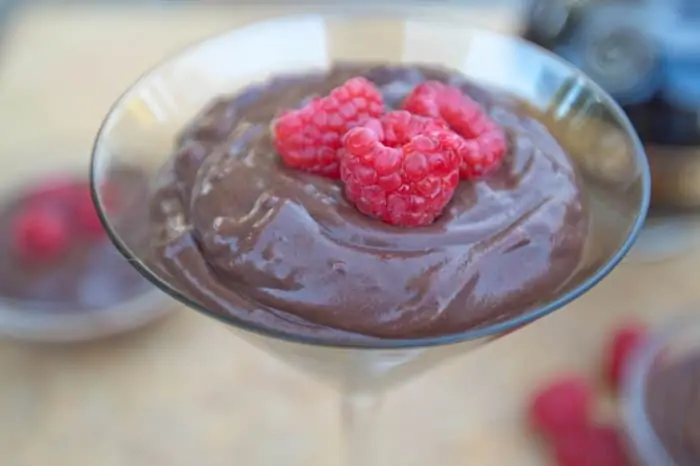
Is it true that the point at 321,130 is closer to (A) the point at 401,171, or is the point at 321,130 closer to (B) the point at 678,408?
(A) the point at 401,171

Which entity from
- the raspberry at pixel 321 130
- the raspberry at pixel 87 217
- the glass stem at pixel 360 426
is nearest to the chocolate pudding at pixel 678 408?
the glass stem at pixel 360 426

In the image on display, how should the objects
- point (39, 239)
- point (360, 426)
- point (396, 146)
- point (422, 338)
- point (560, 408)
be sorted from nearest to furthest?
point (422, 338), point (396, 146), point (360, 426), point (560, 408), point (39, 239)

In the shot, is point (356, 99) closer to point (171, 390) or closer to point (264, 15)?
point (171, 390)

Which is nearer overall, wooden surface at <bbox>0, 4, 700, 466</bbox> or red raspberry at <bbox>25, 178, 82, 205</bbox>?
wooden surface at <bbox>0, 4, 700, 466</bbox>

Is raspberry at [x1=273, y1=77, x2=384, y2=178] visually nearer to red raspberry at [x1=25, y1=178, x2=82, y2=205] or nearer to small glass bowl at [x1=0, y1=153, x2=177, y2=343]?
small glass bowl at [x1=0, y1=153, x2=177, y2=343]

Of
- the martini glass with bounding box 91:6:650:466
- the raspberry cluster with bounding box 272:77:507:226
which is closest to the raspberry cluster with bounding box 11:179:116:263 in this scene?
the martini glass with bounding box 91:6:650:466

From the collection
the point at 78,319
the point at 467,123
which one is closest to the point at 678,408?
the point at 467,123

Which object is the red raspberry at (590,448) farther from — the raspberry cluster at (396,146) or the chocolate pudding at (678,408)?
the raspberry cluster at (396,146)
